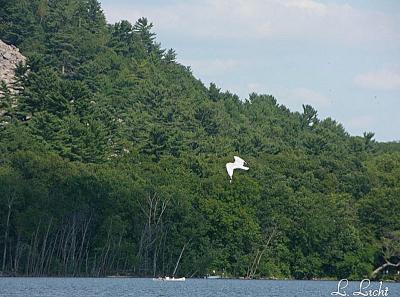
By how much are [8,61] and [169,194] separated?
44.4 metres

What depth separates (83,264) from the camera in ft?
337

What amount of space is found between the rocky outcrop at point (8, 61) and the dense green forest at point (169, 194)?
6.62 meters

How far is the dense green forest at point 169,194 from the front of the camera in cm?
10094

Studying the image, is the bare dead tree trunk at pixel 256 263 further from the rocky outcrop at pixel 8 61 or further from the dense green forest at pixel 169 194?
the rocky outcrop at pixel 8 61

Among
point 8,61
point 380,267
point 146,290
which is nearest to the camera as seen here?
point 146,290

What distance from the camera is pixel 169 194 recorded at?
10575cm

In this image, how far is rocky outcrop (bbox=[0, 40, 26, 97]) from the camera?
460 ft

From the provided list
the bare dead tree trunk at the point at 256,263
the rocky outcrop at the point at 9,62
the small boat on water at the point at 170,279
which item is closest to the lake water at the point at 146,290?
the small boat on water at the point at 170,279

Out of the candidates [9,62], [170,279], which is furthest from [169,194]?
[9,62]

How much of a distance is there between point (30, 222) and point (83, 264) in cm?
709

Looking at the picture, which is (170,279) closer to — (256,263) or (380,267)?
(256,263)

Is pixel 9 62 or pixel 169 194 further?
pixel 9 62

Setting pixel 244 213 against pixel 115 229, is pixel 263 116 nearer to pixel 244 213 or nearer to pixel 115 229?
pixel 244 213

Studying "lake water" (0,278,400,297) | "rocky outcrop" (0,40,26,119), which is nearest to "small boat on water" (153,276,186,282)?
"lake water" (0,278,400,297)
